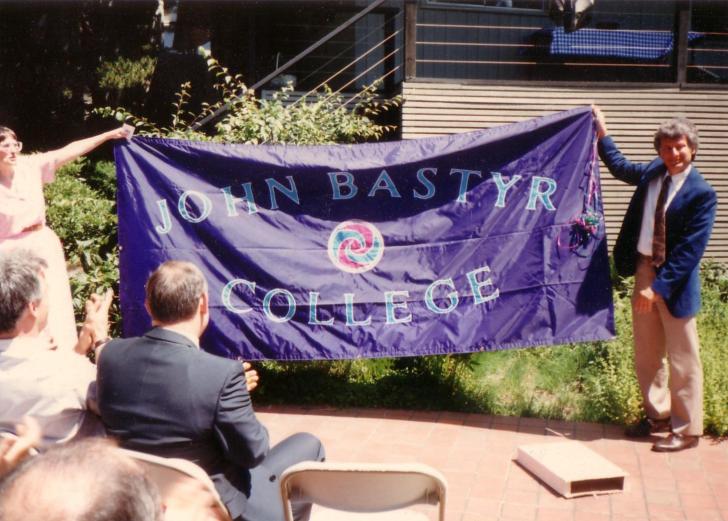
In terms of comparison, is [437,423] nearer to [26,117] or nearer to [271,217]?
[271,217]

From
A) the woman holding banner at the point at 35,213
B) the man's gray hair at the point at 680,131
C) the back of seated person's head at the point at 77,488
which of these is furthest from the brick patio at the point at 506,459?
the back of seated person's head at the point at 77,488

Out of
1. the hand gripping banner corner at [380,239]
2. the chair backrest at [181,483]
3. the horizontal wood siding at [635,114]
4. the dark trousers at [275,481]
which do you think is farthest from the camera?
the horizontal wood siding at [635,114]

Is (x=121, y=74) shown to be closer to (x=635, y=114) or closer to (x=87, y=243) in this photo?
(x=87, y=243)

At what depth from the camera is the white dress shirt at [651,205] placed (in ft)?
15.4

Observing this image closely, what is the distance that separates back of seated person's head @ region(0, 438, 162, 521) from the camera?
1043 millimetres

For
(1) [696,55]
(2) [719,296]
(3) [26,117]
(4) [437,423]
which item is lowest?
(4) [437,423]

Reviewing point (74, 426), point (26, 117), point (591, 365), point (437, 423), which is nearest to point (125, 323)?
point (437, 423)

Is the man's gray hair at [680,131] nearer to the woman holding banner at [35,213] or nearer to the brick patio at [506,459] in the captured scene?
the brick patio at [506,459]

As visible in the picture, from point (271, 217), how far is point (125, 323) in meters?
1.26

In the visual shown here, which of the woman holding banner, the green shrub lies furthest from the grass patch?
the woman holding banner

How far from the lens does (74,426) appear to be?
112 inches

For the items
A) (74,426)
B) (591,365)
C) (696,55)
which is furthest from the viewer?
(696,55)

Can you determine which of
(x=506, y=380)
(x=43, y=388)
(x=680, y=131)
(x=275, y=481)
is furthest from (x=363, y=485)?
(x=506, y=380)

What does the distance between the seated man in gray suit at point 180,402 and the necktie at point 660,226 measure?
2975mm
